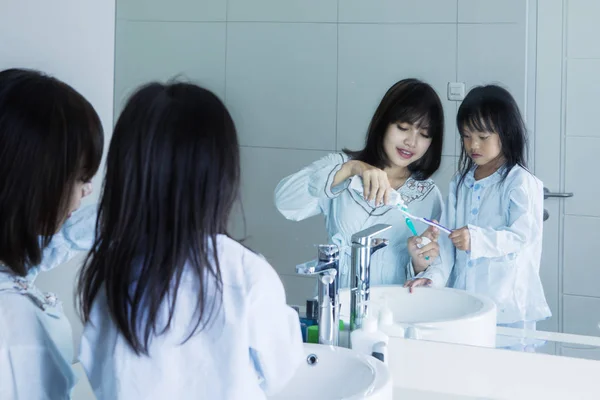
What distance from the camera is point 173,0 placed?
1.72 m

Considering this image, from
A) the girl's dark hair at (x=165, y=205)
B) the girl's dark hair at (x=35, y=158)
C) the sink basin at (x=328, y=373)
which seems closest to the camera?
the girl's dark hair at (x=165, y=205)

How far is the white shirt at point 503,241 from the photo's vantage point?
1459 mm

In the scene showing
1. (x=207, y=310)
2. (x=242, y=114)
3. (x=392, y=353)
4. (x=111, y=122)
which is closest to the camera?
(x=207, y=310)

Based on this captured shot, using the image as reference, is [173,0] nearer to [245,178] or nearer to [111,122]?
[111,122]

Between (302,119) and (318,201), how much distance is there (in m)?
0.20

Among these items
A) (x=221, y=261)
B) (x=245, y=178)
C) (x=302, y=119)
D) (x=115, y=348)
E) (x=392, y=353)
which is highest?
(x=302, y=119)

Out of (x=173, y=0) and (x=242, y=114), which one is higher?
(x=173, y=0)

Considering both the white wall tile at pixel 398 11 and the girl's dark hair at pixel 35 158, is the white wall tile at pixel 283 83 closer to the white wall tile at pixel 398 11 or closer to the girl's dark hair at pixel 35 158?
the white wall tile at pixel 398 11

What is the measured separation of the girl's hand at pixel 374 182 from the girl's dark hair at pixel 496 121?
0.16 meters

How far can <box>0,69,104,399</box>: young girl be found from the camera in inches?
42.3

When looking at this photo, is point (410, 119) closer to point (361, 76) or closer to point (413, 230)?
point (361, 76)

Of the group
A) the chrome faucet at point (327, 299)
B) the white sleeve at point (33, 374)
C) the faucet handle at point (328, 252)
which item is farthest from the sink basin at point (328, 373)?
the white sleeve at point (33, 374)

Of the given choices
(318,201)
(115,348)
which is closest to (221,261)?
(115,348)

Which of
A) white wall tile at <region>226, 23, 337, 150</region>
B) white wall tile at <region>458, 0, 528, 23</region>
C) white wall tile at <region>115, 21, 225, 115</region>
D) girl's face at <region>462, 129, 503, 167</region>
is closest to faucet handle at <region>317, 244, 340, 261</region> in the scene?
white wall tile at <region>226, 23, 337, 150</region>
